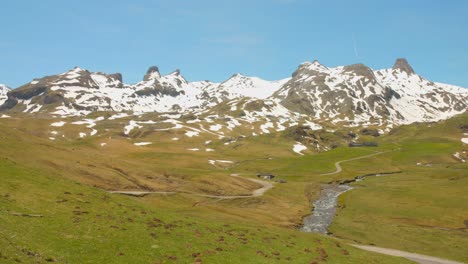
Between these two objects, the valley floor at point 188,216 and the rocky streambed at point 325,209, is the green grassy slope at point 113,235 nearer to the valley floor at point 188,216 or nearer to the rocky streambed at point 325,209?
the valley floor at point 188,216

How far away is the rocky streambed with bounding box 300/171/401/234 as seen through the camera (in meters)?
70.7

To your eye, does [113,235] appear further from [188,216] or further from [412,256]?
[412,256]

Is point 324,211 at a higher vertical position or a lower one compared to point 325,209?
lower

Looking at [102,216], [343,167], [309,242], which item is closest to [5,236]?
[102,216]

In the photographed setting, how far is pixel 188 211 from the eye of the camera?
65688 mm

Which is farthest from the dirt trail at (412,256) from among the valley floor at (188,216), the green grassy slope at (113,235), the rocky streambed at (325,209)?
the rocky streambed at (325,209)

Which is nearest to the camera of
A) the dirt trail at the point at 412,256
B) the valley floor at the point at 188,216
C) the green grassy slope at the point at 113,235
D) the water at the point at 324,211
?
the green grassy slope at the point at 113,235

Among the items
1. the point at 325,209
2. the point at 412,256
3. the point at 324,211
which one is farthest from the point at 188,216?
the point at 325,209

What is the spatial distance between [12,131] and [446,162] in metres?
199

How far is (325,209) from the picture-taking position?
9106cm

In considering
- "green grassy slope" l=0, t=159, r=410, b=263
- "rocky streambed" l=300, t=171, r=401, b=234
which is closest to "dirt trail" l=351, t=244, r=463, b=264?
"green grassy slope" l=0, t=159, r=410, b=263

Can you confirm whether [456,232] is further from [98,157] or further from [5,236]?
[98,157]

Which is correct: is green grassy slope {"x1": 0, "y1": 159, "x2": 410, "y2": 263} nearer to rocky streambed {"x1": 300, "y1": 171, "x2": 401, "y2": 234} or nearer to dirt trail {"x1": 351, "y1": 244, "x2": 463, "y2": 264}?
dirt trail {"x1": 351, "y1": 244, "x2": 463, "y2": 264}

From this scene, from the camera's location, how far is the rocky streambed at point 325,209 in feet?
232
